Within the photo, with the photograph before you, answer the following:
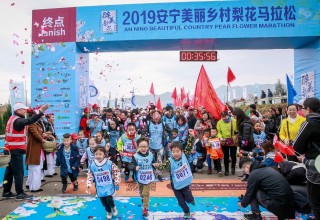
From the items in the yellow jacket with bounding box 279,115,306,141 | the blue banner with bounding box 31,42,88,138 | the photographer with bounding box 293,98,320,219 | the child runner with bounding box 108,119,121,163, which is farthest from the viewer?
the blue banner with bounding box 31,42,88,138

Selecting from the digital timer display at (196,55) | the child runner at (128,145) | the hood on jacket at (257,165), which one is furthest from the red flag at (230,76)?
the hood on jacket at (257,165)

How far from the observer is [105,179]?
4949 mm

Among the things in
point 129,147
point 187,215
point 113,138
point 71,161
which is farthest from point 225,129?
point 71,161

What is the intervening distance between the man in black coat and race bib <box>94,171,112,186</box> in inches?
87.4

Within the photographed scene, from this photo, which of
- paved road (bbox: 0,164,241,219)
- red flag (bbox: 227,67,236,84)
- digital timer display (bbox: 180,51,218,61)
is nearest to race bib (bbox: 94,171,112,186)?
paved road (bbox: 0,164,241,219)

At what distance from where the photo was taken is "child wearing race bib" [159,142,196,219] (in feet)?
15.9

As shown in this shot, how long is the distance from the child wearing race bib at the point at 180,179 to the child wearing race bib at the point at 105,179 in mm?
842

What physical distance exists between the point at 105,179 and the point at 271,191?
264 centimetres

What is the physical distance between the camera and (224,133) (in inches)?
310

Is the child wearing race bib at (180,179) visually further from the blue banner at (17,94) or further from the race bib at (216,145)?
the blue banner at (17,94)

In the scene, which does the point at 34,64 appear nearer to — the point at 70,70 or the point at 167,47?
the point at 70,70

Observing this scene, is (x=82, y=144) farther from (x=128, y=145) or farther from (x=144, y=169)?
(x=144, y=169)

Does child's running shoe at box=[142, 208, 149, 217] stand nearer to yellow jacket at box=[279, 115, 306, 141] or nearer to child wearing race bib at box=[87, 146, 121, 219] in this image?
child wearing race bib at box=[87, 146, 121, 219]

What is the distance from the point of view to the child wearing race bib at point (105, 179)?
4887 millimetres
